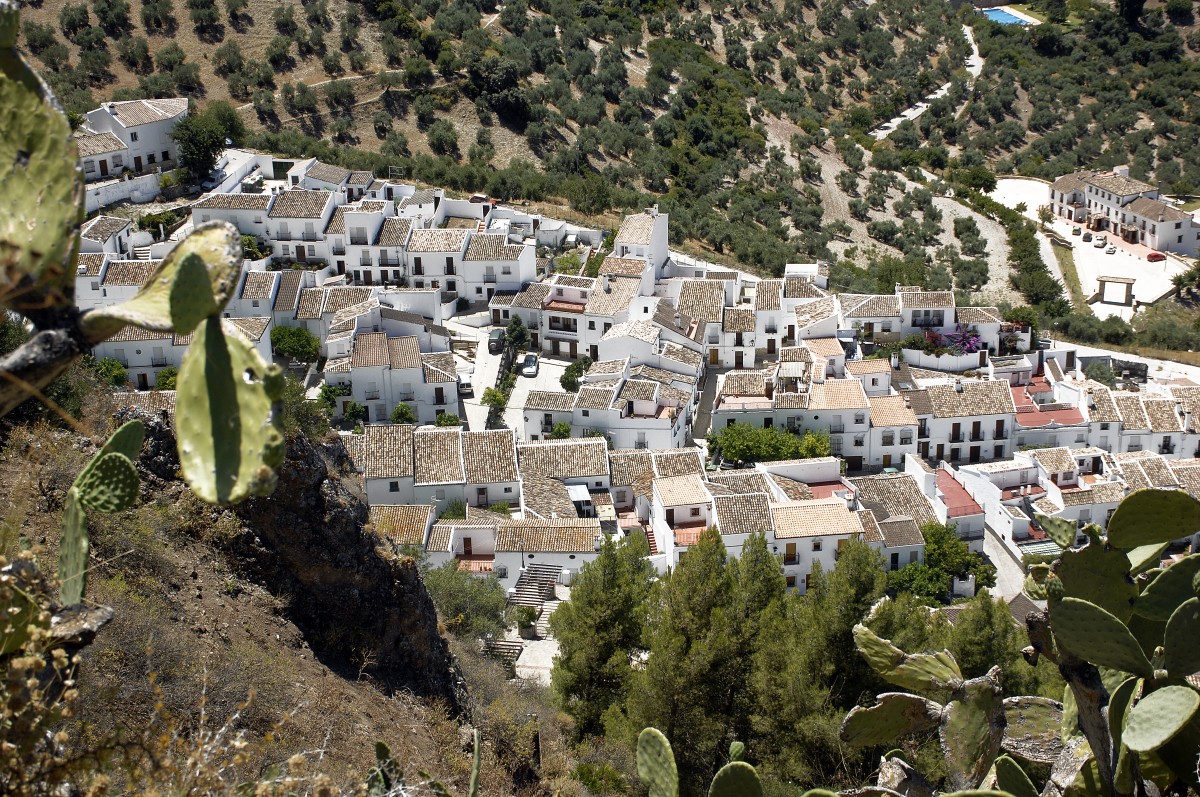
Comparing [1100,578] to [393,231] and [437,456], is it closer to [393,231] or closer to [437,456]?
[437,456]

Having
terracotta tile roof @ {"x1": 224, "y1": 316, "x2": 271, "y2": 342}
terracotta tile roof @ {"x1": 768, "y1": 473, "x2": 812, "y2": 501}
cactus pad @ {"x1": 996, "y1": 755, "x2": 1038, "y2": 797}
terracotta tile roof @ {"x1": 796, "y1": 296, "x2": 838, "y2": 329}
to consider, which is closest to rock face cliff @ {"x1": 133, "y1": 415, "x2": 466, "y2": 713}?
cactus pad @ {"x1": 996, "y1": 755, "x2": 1038, "y2": 797}

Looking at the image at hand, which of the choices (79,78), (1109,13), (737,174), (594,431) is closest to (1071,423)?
(594,431)

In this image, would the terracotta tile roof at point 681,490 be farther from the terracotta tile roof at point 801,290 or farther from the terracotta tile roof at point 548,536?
the terracotta tile roof at point 801,290

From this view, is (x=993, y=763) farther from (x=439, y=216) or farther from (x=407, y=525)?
(x=439, y=216)

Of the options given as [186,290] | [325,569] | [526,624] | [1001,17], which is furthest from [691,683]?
[1001,17]

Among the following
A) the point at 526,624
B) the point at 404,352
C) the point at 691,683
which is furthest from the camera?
the point at 404,352

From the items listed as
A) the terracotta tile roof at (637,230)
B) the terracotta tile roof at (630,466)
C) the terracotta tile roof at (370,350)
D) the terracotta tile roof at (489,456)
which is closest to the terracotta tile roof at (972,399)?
the terracotta tile roof at (630,466)

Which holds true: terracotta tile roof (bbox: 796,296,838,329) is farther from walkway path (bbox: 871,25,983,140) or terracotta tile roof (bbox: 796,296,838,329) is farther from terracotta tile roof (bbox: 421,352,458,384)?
walkway path (bbox: 871,25,983,140)
